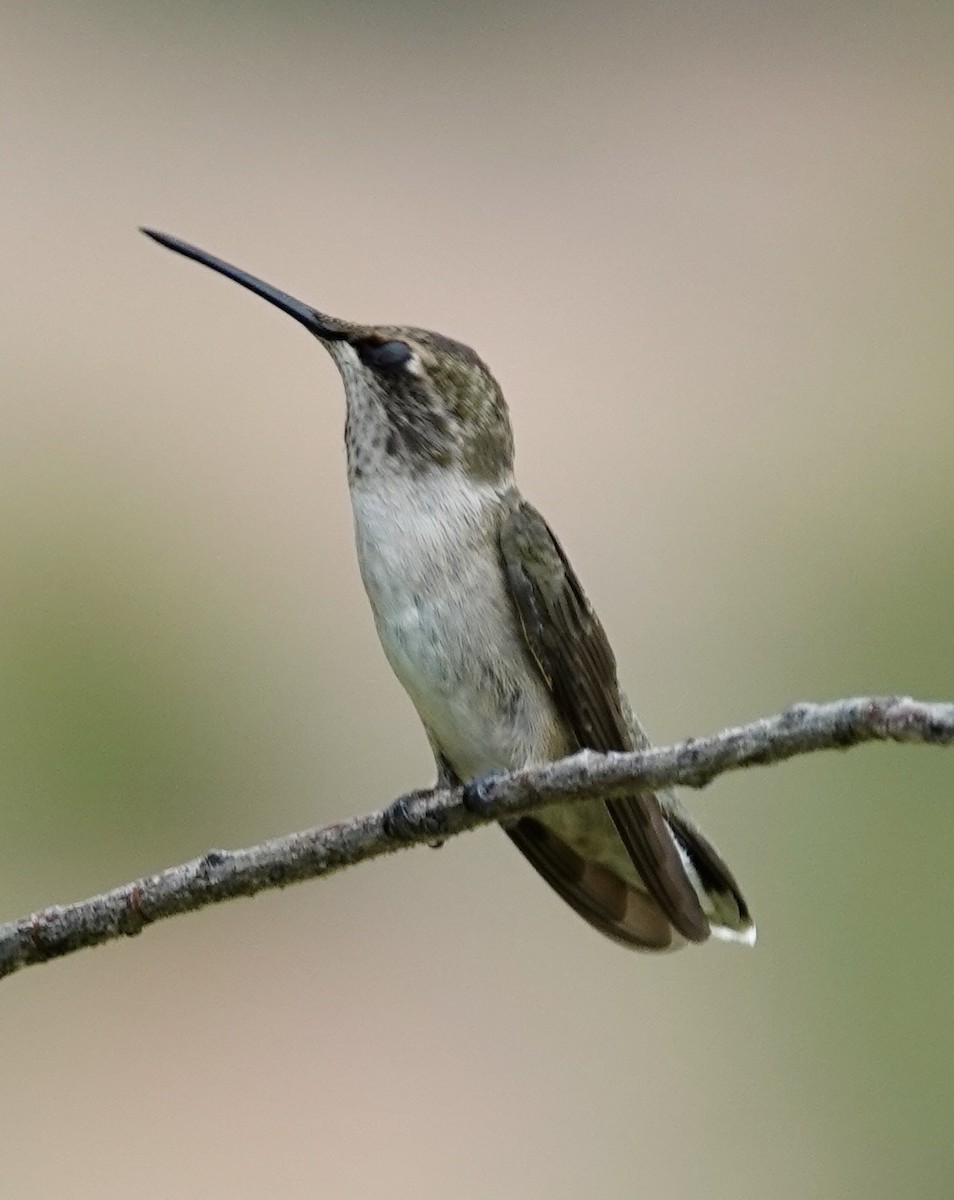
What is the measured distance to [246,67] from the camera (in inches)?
191

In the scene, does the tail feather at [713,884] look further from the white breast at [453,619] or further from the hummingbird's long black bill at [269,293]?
the hummingbird's long black bill at [269,293]

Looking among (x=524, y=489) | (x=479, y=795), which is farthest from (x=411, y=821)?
(x=524, y=489)

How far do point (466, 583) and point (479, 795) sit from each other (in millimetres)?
334

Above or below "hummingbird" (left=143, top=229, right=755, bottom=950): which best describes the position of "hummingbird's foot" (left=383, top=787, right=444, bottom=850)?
below

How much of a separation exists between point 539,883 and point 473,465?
7.66 feet

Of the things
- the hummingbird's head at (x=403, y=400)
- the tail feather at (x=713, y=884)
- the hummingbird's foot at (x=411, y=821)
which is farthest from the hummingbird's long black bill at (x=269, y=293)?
the tail feather at (x=713, y=884)

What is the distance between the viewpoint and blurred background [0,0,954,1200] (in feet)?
11.2

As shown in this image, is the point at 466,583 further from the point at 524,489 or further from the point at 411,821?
the point at 524,489

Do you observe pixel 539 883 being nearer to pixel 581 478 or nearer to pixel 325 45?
pixel 581 478

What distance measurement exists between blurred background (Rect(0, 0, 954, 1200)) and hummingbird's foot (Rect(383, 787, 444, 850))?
2048 millimetres

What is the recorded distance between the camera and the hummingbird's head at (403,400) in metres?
1.66

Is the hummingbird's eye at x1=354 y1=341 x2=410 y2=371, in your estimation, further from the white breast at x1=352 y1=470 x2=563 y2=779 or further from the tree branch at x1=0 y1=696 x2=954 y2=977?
the tree branch at x1=0 y1=696 x2=954 y2=977

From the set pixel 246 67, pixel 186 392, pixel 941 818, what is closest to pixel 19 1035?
pixel 186 392

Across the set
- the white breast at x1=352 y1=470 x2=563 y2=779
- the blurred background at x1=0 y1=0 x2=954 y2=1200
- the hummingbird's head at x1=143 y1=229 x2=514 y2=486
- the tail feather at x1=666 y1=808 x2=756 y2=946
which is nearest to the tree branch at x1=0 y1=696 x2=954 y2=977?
the white breast at x1=352 y1=470 x2=563 y2=779
